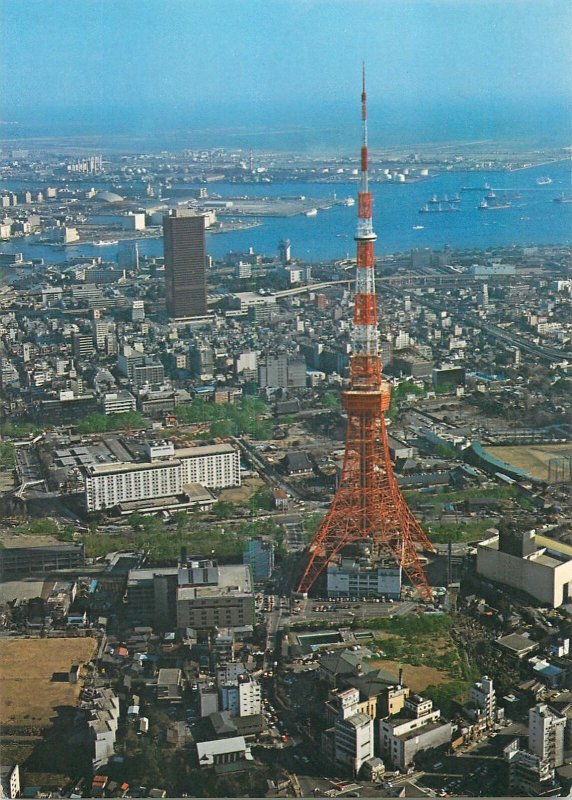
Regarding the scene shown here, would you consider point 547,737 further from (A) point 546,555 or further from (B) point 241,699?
(A) point 546,555

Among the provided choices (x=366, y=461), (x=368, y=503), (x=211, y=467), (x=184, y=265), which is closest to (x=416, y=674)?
(x=368, y=503)

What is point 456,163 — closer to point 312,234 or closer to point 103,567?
point 312,234

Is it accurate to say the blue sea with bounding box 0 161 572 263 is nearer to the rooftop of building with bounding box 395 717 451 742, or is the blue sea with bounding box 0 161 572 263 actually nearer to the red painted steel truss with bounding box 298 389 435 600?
the red painted steel truss with bounding box 298 389 435 600

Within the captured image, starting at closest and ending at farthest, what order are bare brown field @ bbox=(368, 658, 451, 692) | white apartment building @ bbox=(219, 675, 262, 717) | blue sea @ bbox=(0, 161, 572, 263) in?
white apartment building @ bbox=(219, 675, 262, 717) < bare brown field @ bbox=(368, 658, 451, 692) < blue sea @ bbox=(0, 161, 572, 263)

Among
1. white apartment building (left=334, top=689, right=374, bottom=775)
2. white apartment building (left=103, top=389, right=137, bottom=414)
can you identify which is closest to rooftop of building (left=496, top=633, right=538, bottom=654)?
white apartment building (left=334, top=689, right=374, bottom=775)

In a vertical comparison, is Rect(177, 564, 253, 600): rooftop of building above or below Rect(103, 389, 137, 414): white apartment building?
below

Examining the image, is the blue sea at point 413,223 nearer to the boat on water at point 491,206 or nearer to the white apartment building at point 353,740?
the boat on water at point 491,206
